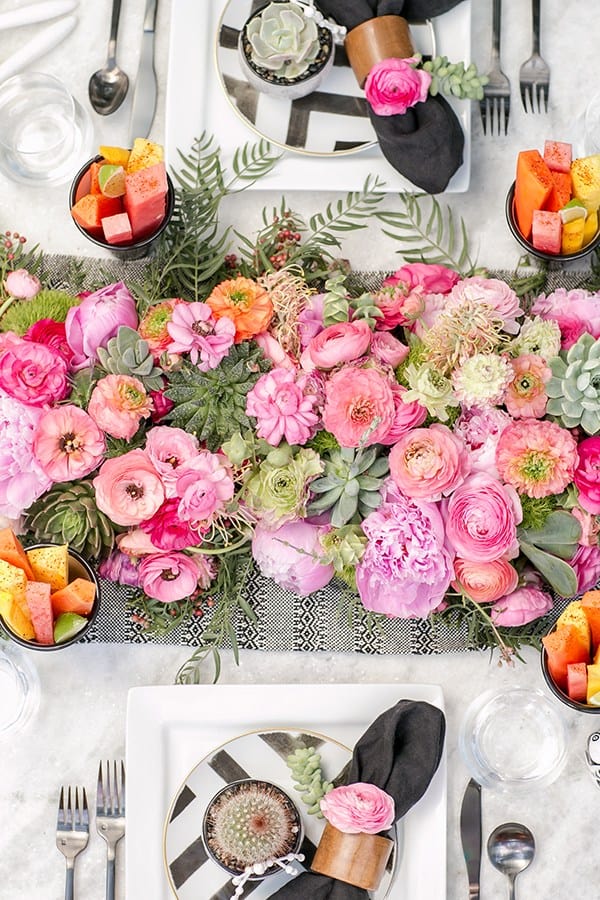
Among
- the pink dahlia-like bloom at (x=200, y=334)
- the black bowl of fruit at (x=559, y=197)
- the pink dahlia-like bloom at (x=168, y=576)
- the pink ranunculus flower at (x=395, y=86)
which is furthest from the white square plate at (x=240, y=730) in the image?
the pink ranunculus flower at (x=395, y=86)

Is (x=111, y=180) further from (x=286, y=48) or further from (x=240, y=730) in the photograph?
(x=240, y=730)

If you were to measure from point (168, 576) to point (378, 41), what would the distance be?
0.58 m

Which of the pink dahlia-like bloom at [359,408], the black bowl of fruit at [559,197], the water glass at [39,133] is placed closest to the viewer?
the pink dahlia-like bloom at [359,408]

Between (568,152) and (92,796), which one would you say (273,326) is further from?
(92,796)

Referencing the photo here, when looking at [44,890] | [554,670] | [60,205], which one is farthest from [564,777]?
[60,205]

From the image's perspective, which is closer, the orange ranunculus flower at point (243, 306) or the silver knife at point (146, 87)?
the orange ranunculus flower at point (243, 306)

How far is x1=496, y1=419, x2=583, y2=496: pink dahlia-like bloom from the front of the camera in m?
0.88

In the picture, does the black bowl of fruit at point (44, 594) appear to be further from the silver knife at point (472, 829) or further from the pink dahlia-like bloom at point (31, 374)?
the silver knife at point (472, 829)

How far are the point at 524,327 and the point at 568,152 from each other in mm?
198

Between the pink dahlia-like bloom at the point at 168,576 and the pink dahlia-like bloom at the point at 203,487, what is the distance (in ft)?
0.18

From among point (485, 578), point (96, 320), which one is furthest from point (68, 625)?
point (485, 578)

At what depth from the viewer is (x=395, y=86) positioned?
0.99m

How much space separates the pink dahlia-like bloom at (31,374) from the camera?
90 cm

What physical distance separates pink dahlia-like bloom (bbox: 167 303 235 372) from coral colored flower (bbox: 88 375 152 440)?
5 centimetres
